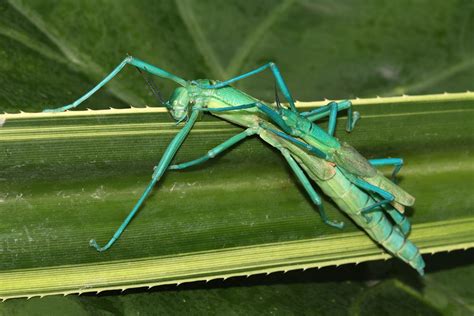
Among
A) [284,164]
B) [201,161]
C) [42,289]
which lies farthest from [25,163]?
[284,164]

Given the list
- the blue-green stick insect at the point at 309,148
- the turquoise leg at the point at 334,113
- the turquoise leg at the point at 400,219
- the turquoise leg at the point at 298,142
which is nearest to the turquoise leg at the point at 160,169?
the blue-green stick insect at the point at 309,148

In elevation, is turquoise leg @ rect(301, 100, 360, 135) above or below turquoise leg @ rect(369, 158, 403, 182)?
above

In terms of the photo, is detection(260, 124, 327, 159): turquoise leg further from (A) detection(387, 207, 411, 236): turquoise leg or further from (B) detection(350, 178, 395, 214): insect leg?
(A) detection(387, 207, 411, 236): turquoise leg

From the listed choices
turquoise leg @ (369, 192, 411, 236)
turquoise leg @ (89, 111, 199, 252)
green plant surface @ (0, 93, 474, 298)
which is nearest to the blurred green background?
green plant surface @ (0, 93, 474, 298)

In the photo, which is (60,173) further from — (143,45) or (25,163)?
(143,45)

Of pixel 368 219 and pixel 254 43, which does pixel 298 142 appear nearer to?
pixel 368 219

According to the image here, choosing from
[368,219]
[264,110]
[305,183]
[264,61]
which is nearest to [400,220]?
[368,219]
